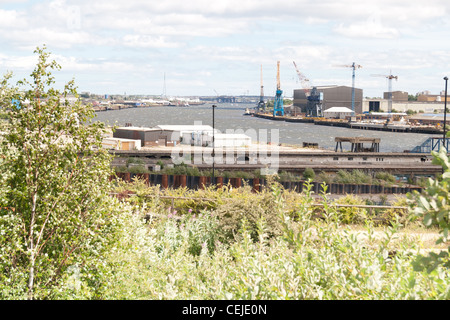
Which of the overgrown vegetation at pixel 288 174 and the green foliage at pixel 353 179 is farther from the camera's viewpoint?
the overgrown vegetation at pixel 288 174

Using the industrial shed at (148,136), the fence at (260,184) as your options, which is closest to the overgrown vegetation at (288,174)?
the fence at (260,184)

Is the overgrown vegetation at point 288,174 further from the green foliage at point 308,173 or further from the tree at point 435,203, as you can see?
the tree at point 435,203

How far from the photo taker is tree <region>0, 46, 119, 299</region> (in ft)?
20.9

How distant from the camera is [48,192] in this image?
6539 millimetres

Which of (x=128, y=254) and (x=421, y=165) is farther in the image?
(x=421, y=165)

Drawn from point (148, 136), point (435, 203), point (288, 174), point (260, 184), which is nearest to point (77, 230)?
point (435, 203)

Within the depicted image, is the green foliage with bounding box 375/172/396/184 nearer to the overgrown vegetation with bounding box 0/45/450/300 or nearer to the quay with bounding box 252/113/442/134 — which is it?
the overgrown vegetation with bounding box 0/45/450/300

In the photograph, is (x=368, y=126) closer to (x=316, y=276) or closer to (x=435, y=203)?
(x=316, y=276)

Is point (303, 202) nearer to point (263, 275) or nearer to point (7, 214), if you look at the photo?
point (263, 275)

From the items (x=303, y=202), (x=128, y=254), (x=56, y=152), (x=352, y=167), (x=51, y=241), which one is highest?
(x=56, y=152)

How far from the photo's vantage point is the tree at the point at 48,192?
6.38 m

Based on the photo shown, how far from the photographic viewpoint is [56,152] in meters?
6.53
